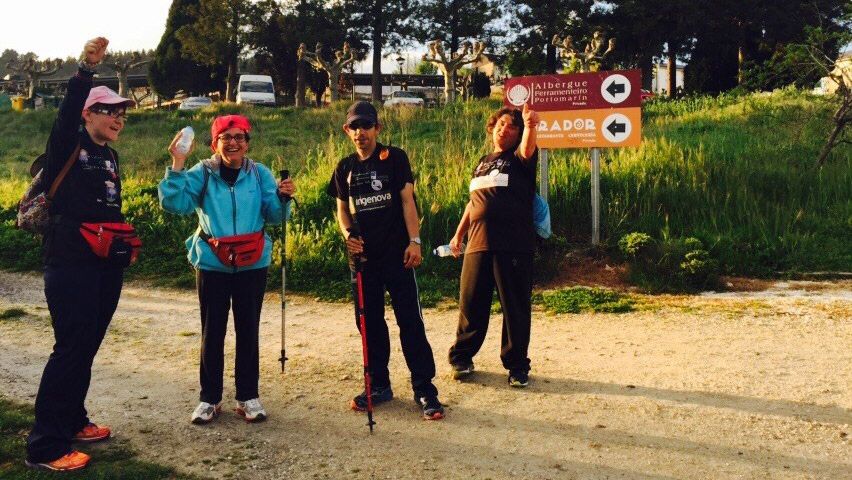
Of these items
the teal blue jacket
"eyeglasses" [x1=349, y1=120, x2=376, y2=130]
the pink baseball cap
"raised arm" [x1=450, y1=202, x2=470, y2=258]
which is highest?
the pink baseball cap

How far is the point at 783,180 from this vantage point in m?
10.2

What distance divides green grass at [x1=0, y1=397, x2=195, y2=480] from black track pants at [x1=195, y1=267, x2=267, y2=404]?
2.12 feet

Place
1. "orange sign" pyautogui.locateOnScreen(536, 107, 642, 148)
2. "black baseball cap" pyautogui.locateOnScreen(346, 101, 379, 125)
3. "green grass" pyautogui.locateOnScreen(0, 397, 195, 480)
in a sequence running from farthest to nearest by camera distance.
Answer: "orange sign" pyautogui.locateOnScreen(536, 107, 642, 148), "black baseball cap" pyautogui.locateOnScreen(346, 101, 379, 125), "green grass" pyautogui.locateOnScreen(0, 397, 195, 480)

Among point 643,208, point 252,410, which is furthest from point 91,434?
point 643,208

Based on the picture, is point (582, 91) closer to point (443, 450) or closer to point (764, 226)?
point (764, 226)

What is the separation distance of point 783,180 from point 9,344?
9130 mm

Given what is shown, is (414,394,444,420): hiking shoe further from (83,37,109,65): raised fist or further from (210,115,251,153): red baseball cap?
(83,37,109,65): raised fist

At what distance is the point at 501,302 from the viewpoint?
5133mm

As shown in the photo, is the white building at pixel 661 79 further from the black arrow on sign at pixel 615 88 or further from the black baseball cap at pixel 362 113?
the black baseball cap at pixel 362 113

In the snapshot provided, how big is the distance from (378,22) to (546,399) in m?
39.1

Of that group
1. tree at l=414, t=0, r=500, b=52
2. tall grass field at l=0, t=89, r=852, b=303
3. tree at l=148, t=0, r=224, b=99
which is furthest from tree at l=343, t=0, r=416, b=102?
tall grass field at l=0, t=89, r=852, b=303

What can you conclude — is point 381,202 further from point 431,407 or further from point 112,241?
point 112,241

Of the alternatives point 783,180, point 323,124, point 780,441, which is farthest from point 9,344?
point 323,124

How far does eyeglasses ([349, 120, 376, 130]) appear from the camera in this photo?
461 cm
